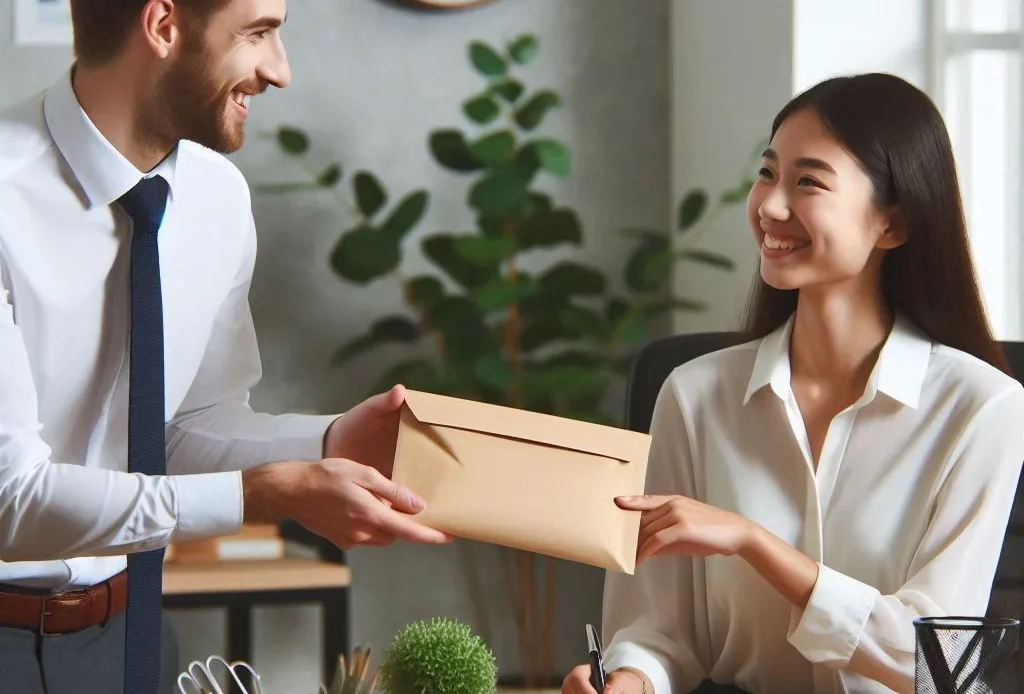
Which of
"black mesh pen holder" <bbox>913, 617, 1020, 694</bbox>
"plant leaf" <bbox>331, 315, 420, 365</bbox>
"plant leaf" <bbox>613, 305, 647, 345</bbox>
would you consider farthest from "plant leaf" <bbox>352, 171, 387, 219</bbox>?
"black mesh pen holder" <bbox>913, 617, 1020, 694</bbox>

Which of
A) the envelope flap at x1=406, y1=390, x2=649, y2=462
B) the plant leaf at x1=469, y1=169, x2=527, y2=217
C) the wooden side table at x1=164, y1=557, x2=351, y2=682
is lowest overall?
the wooden side table at x1=164, y1=557, x2=351, y2=682

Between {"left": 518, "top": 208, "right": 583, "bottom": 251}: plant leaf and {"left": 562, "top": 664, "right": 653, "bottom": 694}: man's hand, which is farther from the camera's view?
{"left": 518, "top": 208, "right": 583, "bottom": 251}: plant leaf

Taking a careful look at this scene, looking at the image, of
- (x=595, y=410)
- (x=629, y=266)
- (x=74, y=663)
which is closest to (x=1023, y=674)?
(x=74, y=663)

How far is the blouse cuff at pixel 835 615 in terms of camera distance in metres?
1.45

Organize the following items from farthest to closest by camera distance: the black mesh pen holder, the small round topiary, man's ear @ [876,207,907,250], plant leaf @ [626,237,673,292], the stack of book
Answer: plant leaf @ [626,237,673,292] → the stack of book → man's ear @ [876,207,907,250] → the small round topiary → the black mesh pen holder

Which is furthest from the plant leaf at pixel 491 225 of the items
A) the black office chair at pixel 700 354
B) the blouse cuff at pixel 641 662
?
the blouse cuff at pixel 641 662

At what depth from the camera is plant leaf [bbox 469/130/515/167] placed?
9.89 feet

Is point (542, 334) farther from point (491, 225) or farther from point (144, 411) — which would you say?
point (144, 411)

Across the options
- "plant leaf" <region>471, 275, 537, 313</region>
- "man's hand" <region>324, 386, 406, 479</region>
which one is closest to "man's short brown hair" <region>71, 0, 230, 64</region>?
"man's hand" <region>324, 386, 406, 479</region>

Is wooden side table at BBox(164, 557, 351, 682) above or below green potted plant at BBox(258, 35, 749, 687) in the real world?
below

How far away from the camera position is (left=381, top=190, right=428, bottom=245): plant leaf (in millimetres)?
3023

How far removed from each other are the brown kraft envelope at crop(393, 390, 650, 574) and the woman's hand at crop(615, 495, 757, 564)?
11cm

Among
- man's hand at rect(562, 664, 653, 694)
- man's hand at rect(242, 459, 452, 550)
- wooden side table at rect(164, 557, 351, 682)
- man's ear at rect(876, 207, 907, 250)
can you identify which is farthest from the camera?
wooden side table at rect(164, 557, 351, 682)

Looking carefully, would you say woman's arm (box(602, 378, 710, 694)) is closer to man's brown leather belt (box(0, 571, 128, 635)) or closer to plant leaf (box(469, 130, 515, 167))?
man's brown leather belt (box(0, 571, 128, 635))
